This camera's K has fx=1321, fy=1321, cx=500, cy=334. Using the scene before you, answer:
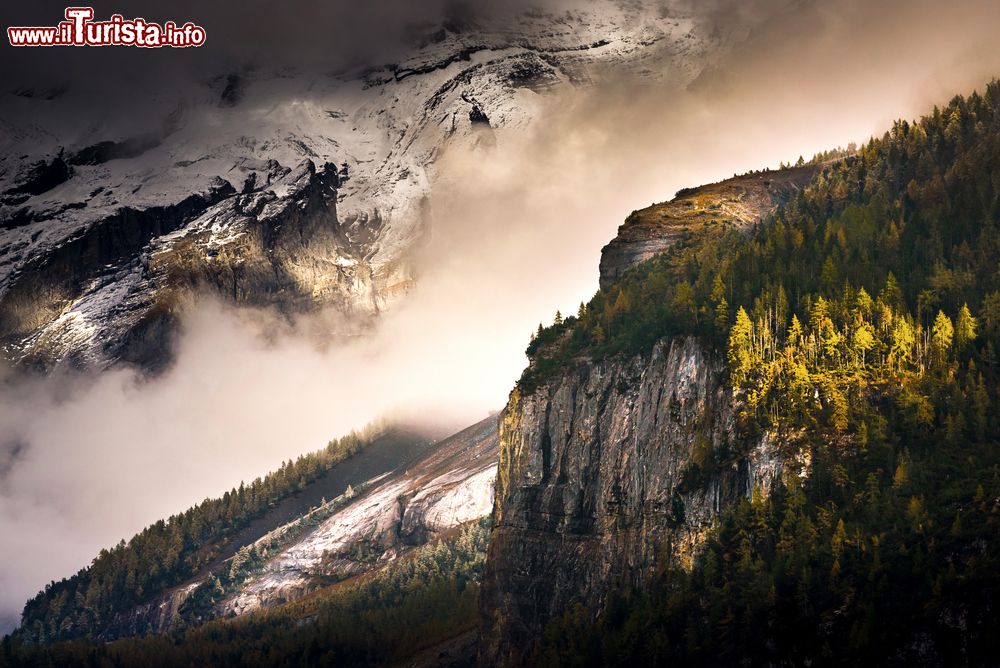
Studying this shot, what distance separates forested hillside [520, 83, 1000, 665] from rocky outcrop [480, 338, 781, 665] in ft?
8.21

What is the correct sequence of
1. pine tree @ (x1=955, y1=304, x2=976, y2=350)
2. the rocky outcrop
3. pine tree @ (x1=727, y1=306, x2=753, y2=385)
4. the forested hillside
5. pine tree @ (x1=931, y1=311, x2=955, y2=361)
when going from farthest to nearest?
1. pine tree @ (x1=727, y1=306, x2=753, y2=385)
2. pine tree @ (x1=955, y1=304, x2=976, y2=350)
3. pine tree @ (x1=931, y1=311, x2=955, y2=361)
4. the rocky outcrop
5. the forested hillside

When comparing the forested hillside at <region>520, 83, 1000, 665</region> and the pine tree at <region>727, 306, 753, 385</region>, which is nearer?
the forested hillside at <region>520, 83, 1000, 665</region>

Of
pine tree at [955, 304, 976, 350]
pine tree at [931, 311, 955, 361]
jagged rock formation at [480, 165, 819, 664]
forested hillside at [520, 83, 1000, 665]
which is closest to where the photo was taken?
forested hillside at [520, 83, 1000, 665]

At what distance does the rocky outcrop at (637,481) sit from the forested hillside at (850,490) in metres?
2.50

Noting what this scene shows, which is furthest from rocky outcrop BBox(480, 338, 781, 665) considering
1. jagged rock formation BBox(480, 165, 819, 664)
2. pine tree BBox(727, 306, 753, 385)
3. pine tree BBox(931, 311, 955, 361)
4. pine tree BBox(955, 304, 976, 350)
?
pine tree BBox(955, 304, 976, 350)

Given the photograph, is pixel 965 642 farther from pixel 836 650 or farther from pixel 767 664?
pixel 767 664

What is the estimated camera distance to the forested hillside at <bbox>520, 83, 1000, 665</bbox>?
143375 millimetres

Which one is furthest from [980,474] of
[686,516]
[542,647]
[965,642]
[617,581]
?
[542,647]

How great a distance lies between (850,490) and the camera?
163 meters

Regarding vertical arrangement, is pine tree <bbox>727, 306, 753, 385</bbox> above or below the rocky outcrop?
above

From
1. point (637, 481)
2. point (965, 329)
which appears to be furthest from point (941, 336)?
point (637, 481)

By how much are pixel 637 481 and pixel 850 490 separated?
3268cm

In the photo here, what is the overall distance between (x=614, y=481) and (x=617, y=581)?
1534cm

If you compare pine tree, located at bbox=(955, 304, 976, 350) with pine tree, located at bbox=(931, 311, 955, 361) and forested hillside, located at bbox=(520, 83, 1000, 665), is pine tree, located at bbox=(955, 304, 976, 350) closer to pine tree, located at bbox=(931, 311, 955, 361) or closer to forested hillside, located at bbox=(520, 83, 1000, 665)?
forested hillside, located at bbox=(520, 83, 1000, 665)
